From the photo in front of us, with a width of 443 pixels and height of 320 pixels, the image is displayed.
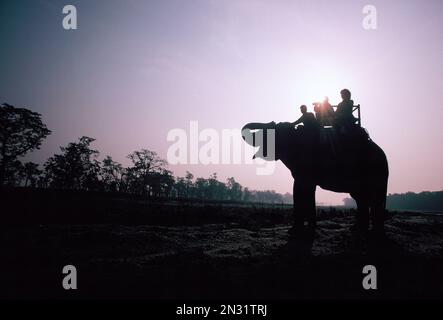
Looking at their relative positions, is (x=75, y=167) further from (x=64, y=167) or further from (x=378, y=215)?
(x=378, y=215)

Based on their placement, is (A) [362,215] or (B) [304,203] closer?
(B) [304,203]

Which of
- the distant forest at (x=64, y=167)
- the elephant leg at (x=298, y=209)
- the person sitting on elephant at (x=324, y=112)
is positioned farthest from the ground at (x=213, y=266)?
the distant forest at (x=64, y=167)

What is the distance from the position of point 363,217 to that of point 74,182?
74.8 metres

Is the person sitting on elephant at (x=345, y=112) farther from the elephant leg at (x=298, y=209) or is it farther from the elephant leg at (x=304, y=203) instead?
the elephant leg at (x=298, y=209)

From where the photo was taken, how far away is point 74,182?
230 feet

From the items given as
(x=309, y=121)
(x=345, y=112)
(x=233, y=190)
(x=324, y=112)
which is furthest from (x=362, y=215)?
(x=233, y=190)

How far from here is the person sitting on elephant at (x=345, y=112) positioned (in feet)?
25.3

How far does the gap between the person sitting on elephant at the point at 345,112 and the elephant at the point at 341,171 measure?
1.16 ft

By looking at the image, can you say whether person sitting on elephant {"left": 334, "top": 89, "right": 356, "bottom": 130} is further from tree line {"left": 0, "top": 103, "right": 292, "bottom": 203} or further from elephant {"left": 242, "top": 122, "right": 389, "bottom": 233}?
tree line {"left": 0, "top": 103, "right": 292, "bottom": 203}

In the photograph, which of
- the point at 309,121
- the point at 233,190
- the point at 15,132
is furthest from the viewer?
the point at 233,190

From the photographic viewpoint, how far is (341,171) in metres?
7.00

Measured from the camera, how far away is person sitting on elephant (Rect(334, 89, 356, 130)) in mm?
7723

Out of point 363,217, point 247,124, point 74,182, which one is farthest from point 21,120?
point 363,217

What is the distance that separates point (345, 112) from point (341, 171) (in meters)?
2.03
